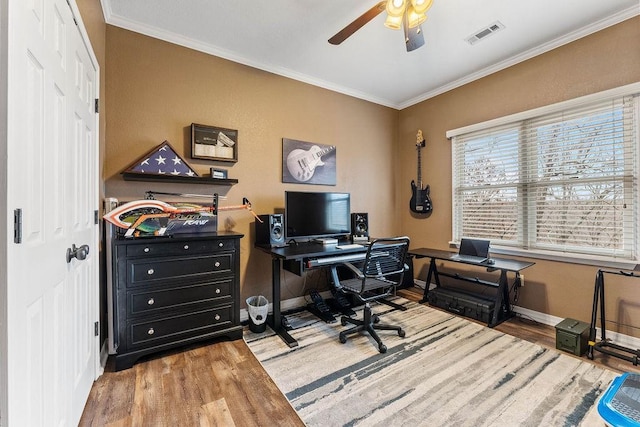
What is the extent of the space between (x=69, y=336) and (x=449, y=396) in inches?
82.3

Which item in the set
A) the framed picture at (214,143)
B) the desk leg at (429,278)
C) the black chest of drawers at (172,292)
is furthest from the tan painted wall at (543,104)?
the black chest of drawers at (172,292)

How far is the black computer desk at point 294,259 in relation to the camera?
241 cm

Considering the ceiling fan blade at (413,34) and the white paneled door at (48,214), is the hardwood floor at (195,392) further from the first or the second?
the ceiling fan blade at (413,34)

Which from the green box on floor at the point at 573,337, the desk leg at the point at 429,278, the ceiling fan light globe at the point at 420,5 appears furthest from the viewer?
the desk leg at the point at 429,278

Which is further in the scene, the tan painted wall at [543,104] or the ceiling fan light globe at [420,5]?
the tan painted wall at [543,104]

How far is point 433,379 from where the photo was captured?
1.87 metres

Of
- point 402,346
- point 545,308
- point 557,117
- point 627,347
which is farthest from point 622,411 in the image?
point 557,117

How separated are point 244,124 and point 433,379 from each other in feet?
9.12

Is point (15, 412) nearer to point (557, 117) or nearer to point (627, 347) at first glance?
point (627, 347)

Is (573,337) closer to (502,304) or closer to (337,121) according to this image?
(502,304)

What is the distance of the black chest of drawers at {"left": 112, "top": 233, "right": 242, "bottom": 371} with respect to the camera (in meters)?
1.94

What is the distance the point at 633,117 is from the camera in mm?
2242

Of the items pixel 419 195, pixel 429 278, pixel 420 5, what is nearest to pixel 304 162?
pixel 419 195

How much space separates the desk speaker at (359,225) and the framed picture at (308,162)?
52cm
